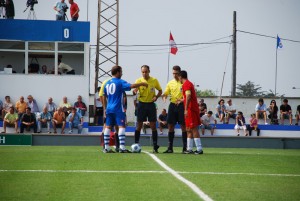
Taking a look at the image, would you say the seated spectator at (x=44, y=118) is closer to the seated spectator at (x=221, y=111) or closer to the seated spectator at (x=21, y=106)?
the seated spectator at (x=21, y=106)

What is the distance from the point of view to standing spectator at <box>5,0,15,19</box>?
97.9 ft

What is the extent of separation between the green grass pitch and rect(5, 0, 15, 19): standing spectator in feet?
56.1

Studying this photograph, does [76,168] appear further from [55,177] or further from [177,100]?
[177,100]

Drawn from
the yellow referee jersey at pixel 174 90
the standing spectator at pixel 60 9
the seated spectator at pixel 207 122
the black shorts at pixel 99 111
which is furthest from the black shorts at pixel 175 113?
the black shorts at pixel 99 111

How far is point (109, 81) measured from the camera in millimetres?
14906

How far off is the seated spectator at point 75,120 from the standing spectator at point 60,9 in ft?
16.0

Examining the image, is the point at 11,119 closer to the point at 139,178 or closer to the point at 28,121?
the point at 28,121

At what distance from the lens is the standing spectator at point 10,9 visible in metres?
29.8

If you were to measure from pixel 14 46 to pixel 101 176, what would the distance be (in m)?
20.6

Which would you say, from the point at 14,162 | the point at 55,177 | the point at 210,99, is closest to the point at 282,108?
the point at 210,99

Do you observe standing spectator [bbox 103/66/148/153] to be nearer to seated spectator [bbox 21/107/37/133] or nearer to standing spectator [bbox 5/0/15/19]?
seated spectator [bbox 21/107/37/133]

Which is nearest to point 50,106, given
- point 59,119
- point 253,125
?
point 59,119

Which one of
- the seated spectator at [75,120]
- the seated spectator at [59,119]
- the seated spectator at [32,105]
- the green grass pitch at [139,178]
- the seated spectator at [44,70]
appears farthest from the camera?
the seated spectator at [44,70]

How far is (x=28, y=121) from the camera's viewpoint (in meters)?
26.8
